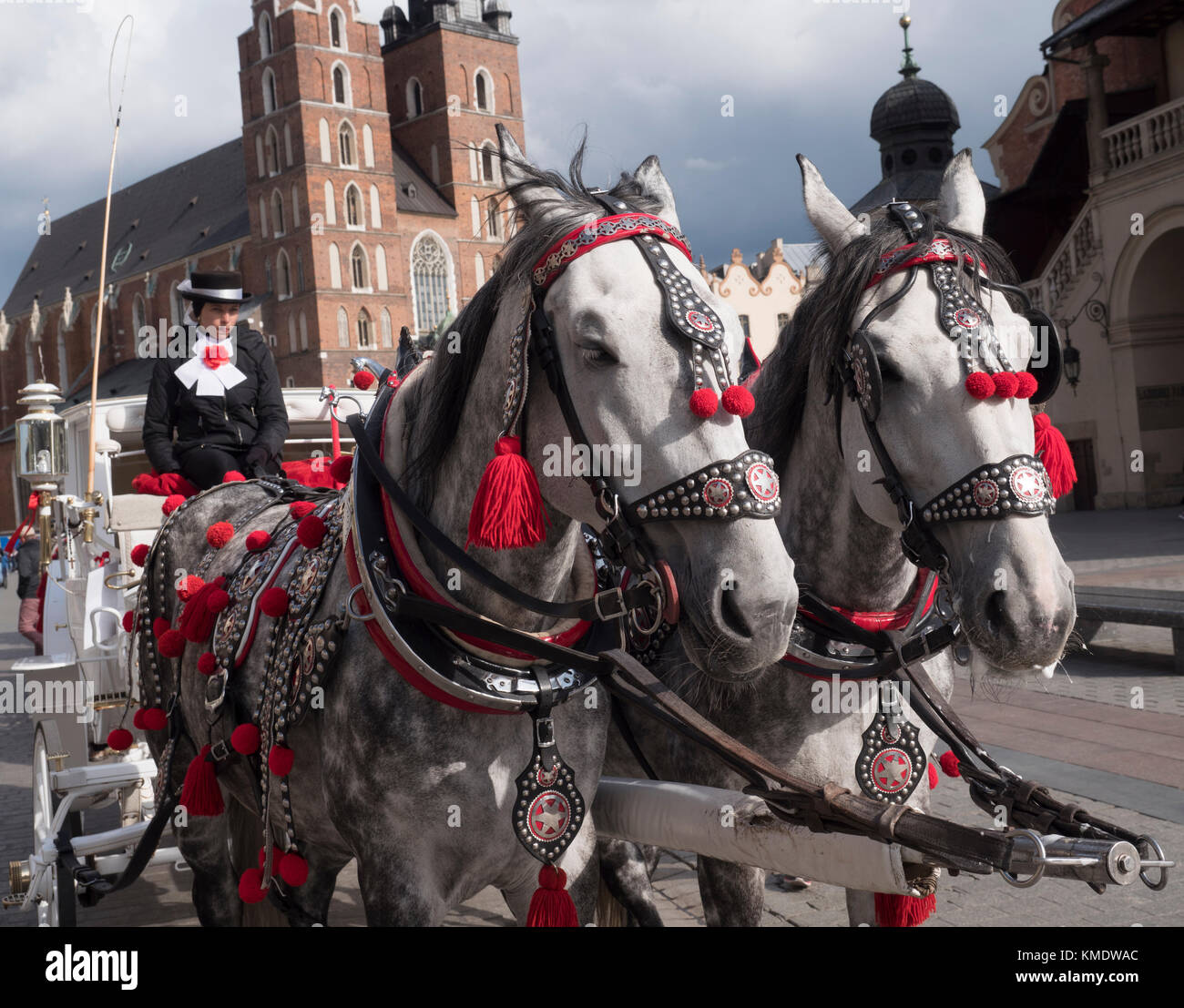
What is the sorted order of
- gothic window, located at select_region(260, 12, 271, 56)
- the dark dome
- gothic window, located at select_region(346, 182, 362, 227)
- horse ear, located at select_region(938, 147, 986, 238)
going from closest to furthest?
1. horse ear, located at select_region(938, 147, 986, 238)
2. the dark dome
3. gothic window, located at select_region(346, 182, 362, 227)
4. gothic window, located at select_region(260, 12, 271, 56)

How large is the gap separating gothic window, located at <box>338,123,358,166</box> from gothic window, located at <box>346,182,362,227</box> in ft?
4.58

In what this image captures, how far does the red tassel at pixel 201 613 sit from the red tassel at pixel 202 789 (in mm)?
305

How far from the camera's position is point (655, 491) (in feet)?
6.15

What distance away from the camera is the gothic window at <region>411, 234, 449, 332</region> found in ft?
198

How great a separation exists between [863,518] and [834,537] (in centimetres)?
10

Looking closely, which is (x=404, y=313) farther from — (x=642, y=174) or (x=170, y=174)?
(x=642, y=174)

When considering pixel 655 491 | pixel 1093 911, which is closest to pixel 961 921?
pixel 1093 911

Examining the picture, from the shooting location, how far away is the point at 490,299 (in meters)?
2.24

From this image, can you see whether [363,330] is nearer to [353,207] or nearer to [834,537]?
[353,207]

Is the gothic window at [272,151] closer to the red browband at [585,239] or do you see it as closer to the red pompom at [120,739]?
the red pompom at [120,739]

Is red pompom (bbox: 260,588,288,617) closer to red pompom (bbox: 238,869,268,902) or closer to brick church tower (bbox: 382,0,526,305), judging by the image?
red pompom (bbox: 238,869,268,902)

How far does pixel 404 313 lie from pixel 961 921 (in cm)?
5691

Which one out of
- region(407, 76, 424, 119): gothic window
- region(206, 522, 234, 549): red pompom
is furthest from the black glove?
region(407, 76, 424, 119): gothic window

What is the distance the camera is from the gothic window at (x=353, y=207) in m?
58.1
